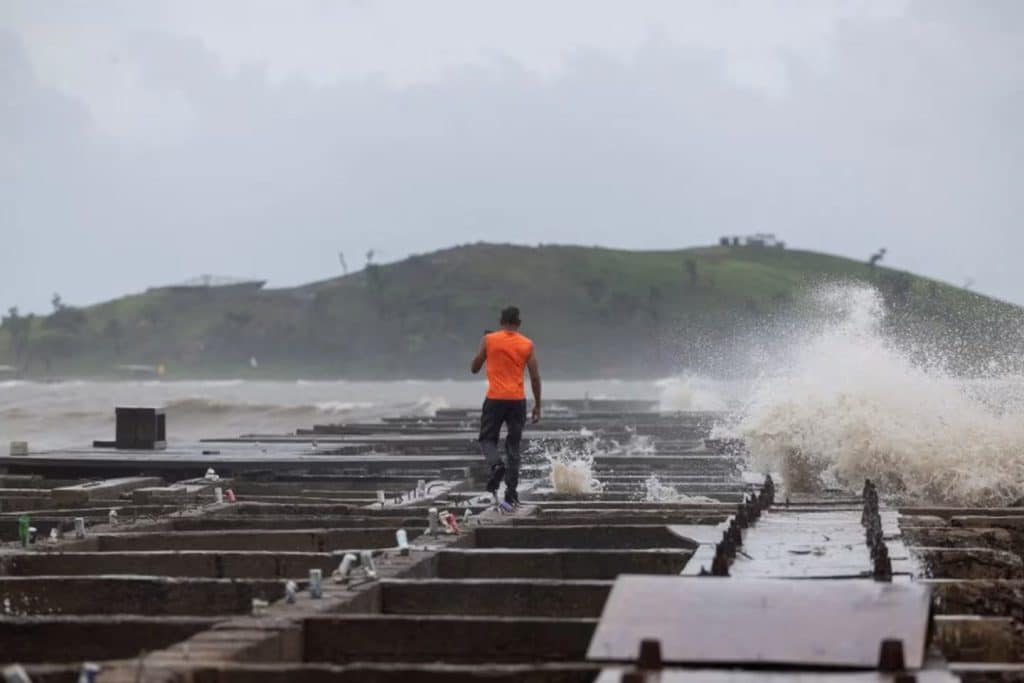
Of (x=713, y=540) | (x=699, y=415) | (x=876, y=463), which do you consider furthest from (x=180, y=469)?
(x=699, y=415)

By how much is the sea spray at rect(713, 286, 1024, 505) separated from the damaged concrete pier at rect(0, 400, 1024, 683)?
223 centimetres

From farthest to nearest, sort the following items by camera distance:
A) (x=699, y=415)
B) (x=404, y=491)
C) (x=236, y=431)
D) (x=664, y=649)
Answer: (x=236, y=431) → (x=699, y=415) → (x=404, y=491) → (x=664, y=649)

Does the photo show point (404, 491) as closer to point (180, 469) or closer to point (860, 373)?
point (180, 469)

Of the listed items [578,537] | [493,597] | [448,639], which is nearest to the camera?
[448,639]

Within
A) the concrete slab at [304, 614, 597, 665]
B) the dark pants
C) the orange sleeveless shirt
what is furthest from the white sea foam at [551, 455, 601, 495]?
the concrete slab at [304, 614, 597, 665]

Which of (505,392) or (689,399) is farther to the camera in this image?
(689,399)

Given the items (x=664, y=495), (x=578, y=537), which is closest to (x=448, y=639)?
(x=578, y=537)

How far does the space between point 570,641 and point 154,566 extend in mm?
4496

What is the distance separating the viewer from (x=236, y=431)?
70.2 m

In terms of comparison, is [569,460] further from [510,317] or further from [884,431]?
[510,317]

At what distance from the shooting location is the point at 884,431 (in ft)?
77.3

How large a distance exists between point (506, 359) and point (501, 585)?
705 cm

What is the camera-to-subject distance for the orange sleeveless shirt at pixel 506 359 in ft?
59.9

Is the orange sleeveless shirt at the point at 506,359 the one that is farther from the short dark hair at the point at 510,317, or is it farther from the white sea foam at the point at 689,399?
the white sea foam at the point at 689,399
